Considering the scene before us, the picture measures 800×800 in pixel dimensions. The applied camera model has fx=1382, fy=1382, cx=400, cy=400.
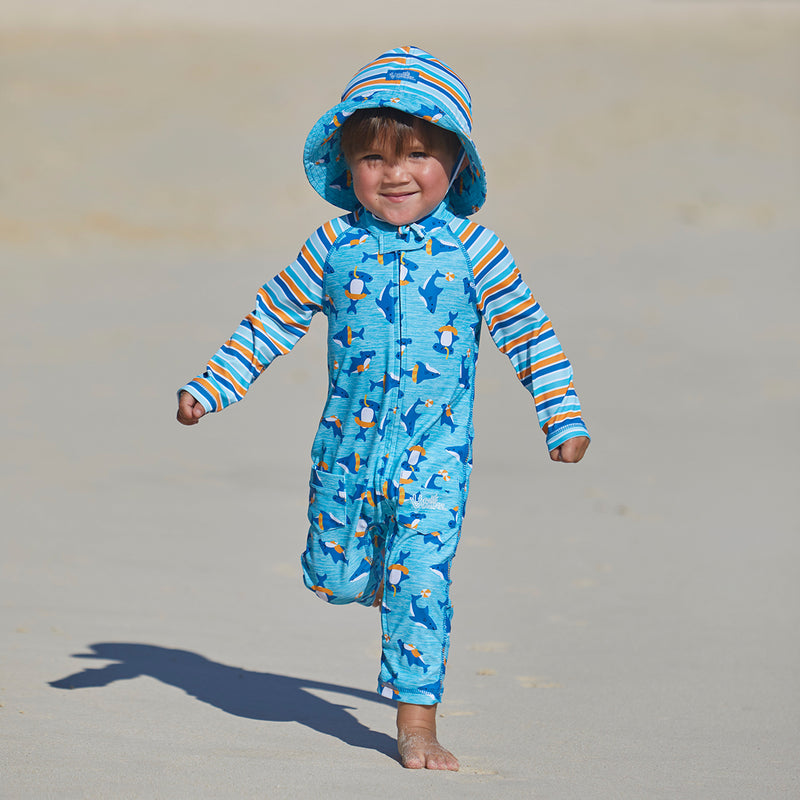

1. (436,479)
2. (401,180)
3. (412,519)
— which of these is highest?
(401,180)

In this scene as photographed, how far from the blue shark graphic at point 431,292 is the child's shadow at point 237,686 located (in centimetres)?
112

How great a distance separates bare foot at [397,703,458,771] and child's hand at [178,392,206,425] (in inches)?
34.4

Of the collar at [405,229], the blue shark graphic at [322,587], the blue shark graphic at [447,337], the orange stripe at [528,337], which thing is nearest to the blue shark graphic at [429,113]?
the collar at [405,229]

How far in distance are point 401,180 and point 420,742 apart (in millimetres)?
1356

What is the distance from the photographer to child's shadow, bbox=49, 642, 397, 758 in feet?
12.4

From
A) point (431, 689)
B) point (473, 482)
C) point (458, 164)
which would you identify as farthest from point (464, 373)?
point (473, 482)

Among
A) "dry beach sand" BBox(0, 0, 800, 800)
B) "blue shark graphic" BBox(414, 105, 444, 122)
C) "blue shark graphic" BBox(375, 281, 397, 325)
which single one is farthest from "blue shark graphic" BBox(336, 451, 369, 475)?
"blue shark graphic" BBox(414, 105, 444, 122)

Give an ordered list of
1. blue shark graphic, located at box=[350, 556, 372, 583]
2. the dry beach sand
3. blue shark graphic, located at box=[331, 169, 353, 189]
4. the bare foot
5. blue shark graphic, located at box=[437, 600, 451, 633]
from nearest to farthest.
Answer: the bare foot → blue shark graphic, located at box=[437, 600, 451, 633] → blue shark graphic, located at box=[350, 556, 372, 583] → the dry beach sand → blue shark graphic, located at box=[331, 169, 353, 189]

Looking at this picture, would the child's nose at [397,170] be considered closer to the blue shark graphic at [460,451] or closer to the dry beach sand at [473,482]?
the blue shark graphic at [460,451]

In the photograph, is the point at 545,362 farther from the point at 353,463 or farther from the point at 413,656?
the point at 413,656

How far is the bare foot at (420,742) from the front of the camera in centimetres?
325

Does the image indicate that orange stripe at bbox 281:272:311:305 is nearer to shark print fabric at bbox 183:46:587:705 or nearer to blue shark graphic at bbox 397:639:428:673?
shark print fabric at bbox 183:46:587:705

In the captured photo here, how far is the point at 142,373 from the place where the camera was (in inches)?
414

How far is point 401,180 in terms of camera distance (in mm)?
3367
